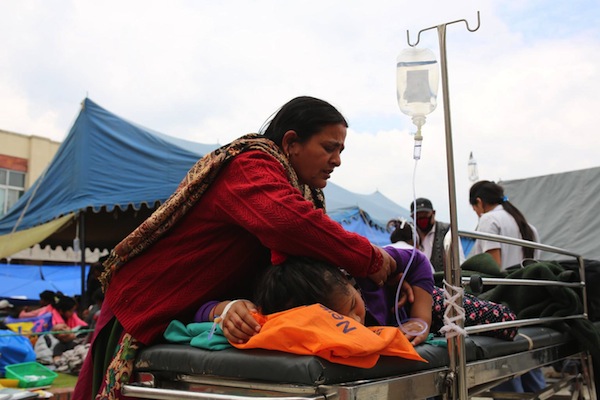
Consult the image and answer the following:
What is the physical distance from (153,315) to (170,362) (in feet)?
0.55

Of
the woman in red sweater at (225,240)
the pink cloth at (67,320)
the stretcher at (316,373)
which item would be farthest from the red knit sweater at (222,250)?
the pink cloth at (67,320)

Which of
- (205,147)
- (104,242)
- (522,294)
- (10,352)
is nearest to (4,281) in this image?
(104,242)

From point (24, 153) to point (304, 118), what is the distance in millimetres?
21370

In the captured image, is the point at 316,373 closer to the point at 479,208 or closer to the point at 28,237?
the point at 479,208

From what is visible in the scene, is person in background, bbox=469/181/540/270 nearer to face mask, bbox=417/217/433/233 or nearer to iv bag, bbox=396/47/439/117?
face mask, bbox=417/217/433/233

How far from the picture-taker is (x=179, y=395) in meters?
1.25

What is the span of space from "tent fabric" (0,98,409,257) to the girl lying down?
488cm

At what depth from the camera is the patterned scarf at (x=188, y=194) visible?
151cm

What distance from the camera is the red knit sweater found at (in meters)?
1.38

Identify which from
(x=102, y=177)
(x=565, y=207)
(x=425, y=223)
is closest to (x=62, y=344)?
(x=102, y=177)

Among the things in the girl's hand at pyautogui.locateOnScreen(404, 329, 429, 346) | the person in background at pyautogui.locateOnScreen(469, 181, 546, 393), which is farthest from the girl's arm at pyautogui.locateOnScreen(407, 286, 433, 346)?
the person in background at pyautogui.locateOnScreen(469, 181, 546, 393)

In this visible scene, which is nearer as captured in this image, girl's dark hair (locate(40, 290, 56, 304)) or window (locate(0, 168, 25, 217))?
girl's dark hair (locate(40, 290, 56, 304))

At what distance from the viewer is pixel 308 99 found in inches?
67.5

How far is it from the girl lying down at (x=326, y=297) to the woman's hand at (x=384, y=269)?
0.13 ft
